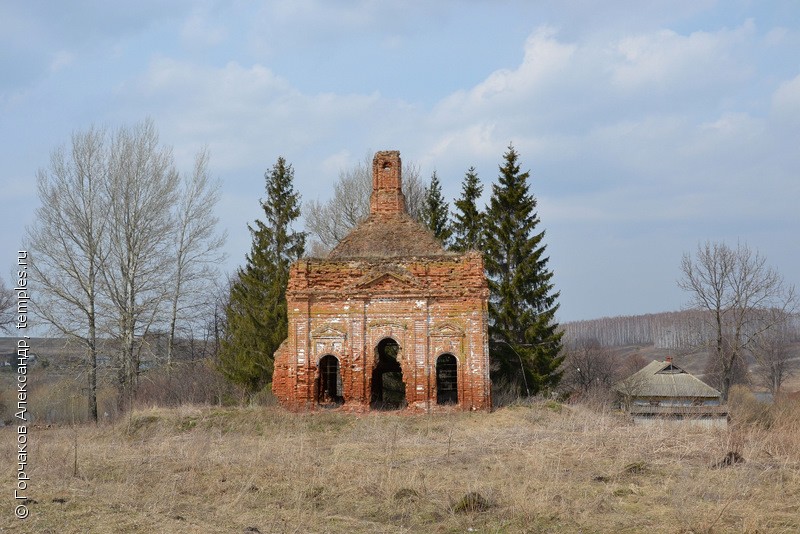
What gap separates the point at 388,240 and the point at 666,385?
10277mm

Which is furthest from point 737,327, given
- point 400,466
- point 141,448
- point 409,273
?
point 141,448

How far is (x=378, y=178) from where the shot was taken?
22.1 meters

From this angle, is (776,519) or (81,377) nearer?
(776,519)

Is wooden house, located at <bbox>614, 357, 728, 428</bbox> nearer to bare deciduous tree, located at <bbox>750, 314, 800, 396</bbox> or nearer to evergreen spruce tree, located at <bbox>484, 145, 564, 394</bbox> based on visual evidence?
evergreen spruce tree, located at <bbox>484, 145, 564, 394</bbox>

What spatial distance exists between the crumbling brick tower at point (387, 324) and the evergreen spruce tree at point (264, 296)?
30.0 feet

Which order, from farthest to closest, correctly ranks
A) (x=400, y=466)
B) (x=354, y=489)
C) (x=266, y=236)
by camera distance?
(x=266, y=236) → (x=400, y=466) → (x=354, y=489)

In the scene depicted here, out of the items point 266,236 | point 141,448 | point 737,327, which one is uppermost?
point 266,236

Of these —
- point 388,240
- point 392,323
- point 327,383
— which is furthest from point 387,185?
point 327,383

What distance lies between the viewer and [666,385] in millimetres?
21703

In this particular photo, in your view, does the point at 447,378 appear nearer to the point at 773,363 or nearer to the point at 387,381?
the point at 387,381

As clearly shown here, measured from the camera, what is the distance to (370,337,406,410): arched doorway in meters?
20.5

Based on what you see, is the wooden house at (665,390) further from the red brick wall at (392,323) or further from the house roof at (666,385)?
the red brick wall at (392,323)

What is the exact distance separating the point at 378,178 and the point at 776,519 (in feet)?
54.9

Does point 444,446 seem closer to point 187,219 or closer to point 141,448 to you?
point 141,448
